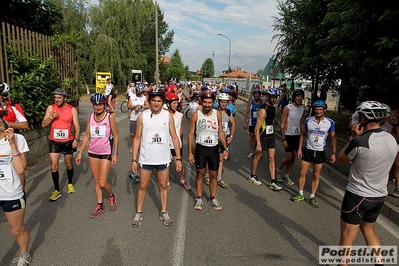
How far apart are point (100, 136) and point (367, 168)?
141 inches

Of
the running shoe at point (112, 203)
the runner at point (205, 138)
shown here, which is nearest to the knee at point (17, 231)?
the running shoe at point (112, 203)

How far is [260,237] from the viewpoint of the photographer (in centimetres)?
391

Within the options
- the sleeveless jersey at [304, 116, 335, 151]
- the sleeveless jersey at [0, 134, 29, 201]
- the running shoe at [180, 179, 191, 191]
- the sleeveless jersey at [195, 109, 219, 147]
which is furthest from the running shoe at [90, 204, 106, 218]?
the sleeveless jersey at [304, 116, 335, 151]

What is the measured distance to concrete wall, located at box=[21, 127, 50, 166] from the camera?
6.87 meters

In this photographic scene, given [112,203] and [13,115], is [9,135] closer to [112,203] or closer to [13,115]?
[13,115]

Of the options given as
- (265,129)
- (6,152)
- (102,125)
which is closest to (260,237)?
A: (265,129)

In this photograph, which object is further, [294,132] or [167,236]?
[294,132]

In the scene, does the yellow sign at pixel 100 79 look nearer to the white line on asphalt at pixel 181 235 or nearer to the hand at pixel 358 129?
the white line on asphalt at pixel 181 235

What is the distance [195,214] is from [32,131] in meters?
4.94

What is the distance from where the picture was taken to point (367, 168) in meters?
2.85

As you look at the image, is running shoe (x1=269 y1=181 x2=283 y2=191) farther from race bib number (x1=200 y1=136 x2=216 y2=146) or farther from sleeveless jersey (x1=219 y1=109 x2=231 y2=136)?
race bib number (x1=200 y1=136 x2=216 y2=146)

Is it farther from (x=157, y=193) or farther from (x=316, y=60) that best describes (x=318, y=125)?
(x=316, y=60)

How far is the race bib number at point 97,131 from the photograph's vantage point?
A: 4418 millimetres

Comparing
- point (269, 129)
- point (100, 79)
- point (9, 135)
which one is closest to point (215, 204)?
point (269, 129)
